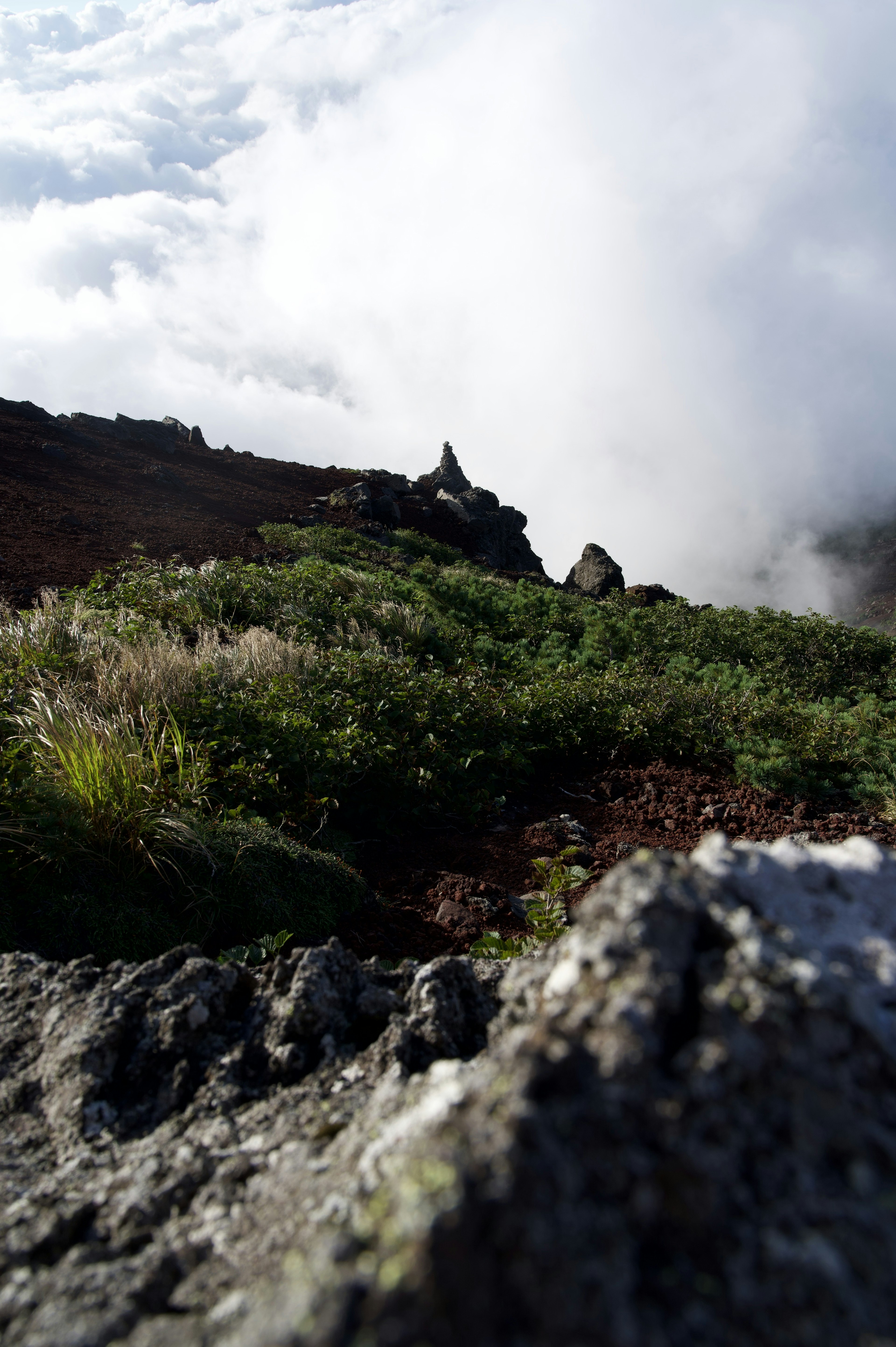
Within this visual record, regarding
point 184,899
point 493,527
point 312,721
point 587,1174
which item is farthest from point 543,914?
point 493,527

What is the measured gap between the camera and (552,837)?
194 inches

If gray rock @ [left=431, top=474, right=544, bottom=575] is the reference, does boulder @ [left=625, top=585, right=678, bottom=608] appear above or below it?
below

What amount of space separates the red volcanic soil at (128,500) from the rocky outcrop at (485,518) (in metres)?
0.51

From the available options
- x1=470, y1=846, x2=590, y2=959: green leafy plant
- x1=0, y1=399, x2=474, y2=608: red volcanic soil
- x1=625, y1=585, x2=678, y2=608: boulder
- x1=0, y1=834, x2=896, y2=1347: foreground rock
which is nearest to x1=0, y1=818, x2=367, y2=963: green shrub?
x1=470, y1=846, x2=590, y2=959: green leafy plant

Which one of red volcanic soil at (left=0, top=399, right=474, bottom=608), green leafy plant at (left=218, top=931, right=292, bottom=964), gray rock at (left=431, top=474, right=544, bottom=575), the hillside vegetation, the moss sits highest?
gray rock at (left=431, top=474, right=544, bottom=575)

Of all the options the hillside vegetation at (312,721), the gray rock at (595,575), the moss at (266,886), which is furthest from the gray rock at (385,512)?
the moss at (266,886)

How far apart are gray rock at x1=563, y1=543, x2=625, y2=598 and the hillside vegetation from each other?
6.97 m

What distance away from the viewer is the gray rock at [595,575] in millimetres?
19766

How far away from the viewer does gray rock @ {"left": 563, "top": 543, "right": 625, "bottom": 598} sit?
19.8 metres

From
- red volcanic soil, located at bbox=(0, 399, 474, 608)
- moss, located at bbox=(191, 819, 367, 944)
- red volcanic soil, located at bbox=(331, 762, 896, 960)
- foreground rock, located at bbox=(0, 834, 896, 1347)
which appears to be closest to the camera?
foreground rock, located at bbox=(0, 834, 896, 1347)

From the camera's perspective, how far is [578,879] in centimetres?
371

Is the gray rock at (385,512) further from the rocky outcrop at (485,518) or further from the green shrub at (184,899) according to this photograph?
the green shrub at (184,899)

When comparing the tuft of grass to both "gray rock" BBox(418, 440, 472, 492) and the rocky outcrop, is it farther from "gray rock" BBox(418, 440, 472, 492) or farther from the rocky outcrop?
"gray rock" BBox(418, 440, 472, 492)

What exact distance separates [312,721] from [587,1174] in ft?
15.2
